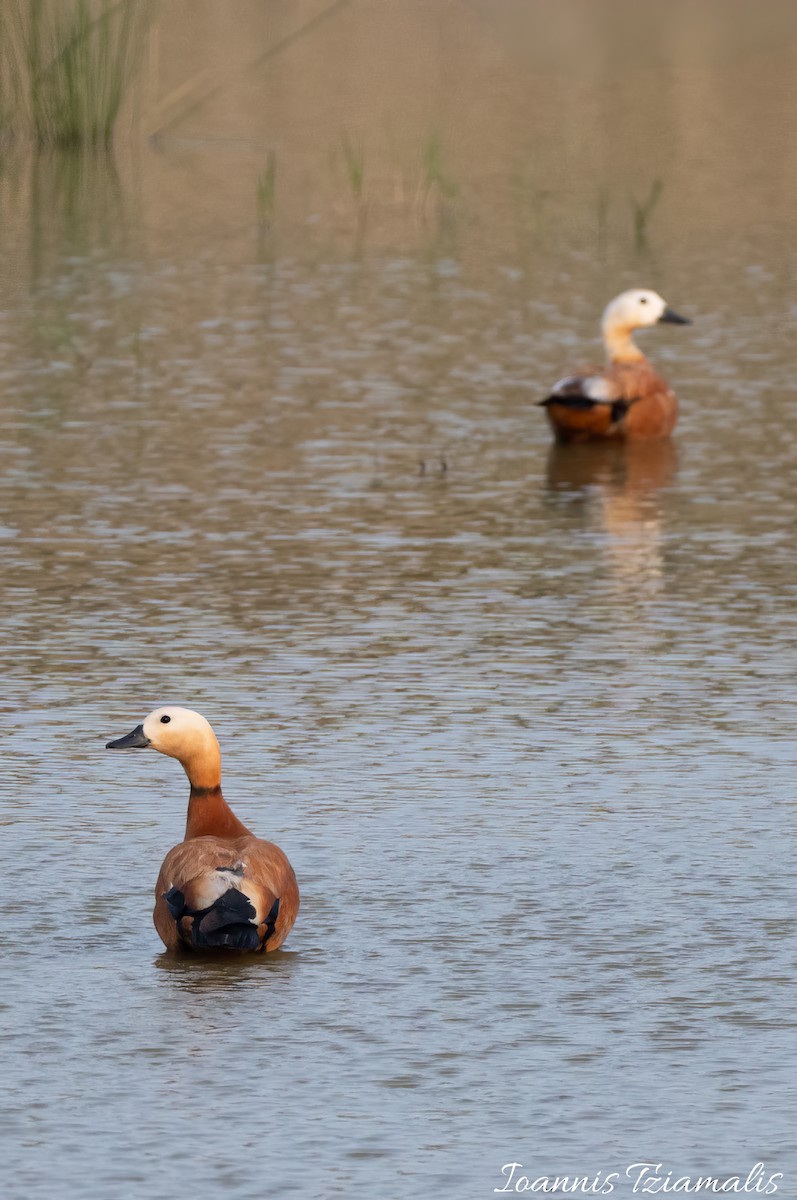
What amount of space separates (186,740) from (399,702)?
8.22 ft

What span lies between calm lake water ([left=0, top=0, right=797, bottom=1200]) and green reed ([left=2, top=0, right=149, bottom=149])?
3108 millimetres

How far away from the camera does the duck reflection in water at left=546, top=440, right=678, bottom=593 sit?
41.7 feet

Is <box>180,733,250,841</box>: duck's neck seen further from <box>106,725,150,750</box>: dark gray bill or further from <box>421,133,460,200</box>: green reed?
<box>421,133,460,200</box>: green reed

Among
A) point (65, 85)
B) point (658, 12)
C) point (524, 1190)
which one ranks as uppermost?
point (658, 12)

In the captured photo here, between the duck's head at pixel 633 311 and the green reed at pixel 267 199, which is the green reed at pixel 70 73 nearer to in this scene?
the green reed at pixel 267 199

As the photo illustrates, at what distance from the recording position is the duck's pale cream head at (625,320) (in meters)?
17.4

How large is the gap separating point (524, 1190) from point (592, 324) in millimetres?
15749

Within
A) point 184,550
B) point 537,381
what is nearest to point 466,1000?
point 184,550

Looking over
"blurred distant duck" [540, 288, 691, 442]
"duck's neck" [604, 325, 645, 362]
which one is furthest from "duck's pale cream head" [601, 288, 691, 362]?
"blurred distant duck" [540, 288, 691, 442]

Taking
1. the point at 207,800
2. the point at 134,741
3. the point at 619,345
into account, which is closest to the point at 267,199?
the point at 619,345

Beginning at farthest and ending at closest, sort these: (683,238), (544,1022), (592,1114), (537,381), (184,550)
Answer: (683,238), (537,381), (184,550), (544,1022), (592,1114)

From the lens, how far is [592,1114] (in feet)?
19.4

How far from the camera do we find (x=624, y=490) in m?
15.2

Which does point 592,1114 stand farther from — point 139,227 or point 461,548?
point 139,227
